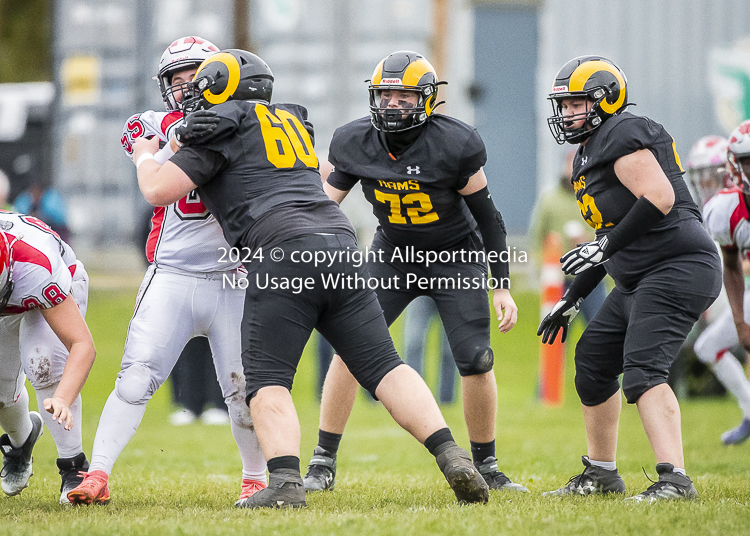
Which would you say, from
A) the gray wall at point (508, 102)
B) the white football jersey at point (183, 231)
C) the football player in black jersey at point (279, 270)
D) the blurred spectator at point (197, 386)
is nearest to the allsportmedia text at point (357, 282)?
the football player in black jersey at point (279, 270)

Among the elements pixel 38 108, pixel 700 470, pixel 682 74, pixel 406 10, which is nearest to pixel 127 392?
pixel 700 470

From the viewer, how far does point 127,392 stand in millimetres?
3941

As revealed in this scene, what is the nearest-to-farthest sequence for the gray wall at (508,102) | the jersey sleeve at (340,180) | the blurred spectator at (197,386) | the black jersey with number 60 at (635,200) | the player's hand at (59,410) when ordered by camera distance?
the player's hand at (59,410) → the black jersey with number 60 at (635,200) → the jersey sleeve at (340,180) → the blurred spectator at (197,386) → the gray wall at (508,102)

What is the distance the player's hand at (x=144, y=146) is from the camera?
398cm

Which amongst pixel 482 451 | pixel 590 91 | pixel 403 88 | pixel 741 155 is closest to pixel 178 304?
pixel 403 88

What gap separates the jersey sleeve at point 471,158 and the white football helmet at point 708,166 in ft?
9.08

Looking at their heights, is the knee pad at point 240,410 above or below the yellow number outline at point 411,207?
below

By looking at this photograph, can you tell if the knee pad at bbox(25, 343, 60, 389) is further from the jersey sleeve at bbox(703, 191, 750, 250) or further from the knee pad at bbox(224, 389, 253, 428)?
the jersey sleeve at bbox(703, 191, 750, 250)

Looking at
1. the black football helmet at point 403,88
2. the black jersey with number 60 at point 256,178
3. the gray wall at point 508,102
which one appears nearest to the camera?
the black jersey with number 60 at point 256,178

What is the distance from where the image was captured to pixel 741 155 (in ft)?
15.1

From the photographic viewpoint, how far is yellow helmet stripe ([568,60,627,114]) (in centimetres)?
417

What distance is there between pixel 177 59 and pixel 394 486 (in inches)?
90.2

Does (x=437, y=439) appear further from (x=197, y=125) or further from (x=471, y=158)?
(x=197, y=125)

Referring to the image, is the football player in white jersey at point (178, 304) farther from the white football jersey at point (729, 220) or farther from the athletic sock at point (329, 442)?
the white football jersey at point (729, 220)
